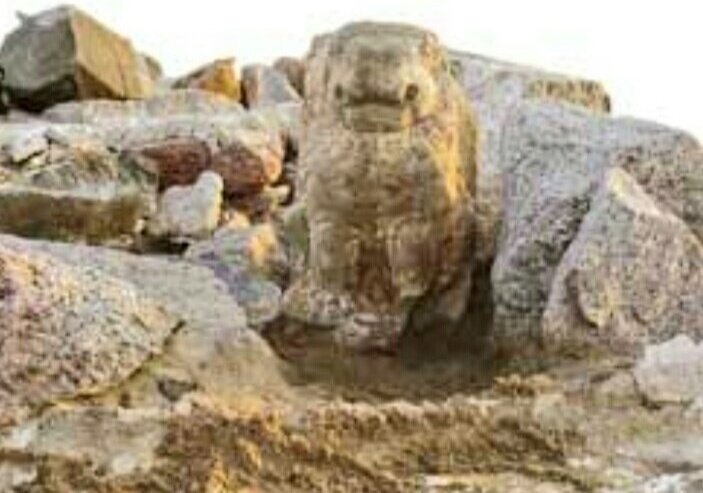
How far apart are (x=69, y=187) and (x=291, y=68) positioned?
4935mm

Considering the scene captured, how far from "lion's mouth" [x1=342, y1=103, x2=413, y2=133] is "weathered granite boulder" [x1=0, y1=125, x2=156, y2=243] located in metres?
1.77

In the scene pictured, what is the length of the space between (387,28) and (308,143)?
400mm

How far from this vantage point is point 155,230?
6.99m

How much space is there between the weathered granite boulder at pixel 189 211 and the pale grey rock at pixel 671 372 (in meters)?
2.47

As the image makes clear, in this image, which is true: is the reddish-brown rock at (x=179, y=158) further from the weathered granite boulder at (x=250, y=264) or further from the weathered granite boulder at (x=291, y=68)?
the weathered granite boulder at (x=291, y=68)

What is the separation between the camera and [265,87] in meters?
11.4

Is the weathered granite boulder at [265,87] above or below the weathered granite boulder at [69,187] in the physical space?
below

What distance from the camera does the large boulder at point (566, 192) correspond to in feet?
16.8

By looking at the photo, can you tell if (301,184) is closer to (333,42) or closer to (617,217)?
(333,42)

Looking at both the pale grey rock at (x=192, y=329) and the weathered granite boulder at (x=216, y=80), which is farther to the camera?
the weathered granite boulder at (x=216, y=80)

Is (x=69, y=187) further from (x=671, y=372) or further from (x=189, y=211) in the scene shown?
(x=671, y=372)

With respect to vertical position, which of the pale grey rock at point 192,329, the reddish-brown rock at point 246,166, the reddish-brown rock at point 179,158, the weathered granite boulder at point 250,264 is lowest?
the reddish-brown rock at point 246,166

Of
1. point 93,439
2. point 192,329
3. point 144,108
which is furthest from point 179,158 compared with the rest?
point 93,439

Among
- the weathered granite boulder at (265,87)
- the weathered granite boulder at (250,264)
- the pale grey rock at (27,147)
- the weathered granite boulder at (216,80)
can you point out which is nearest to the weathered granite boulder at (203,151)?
the pale grey rock at (27,147)
